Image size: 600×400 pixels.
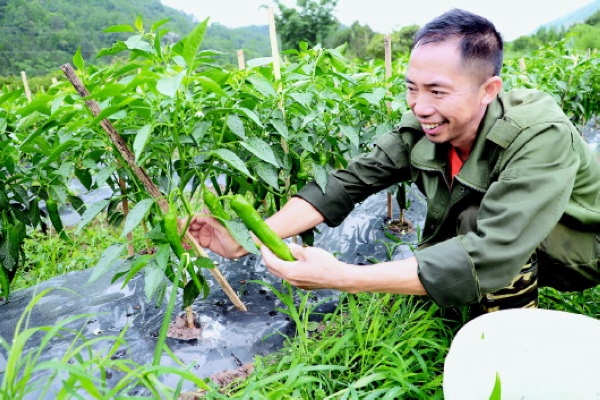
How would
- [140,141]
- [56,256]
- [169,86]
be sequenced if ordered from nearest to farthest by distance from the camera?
[169,86]
[140,141]
[56,256]

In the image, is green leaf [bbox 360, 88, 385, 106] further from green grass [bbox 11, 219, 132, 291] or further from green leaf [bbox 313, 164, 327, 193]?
green grass [bbox 11, 219, 132, 291]

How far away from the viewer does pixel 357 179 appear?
1.71 meters

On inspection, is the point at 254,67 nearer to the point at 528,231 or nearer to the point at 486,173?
the point at 486,173

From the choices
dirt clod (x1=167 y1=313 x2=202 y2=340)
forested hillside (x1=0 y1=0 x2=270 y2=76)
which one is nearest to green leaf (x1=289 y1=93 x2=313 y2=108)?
dirt clod (x1=167 y1=313 x2=202 y2=340)

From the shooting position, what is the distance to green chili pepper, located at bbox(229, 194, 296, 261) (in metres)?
1.31

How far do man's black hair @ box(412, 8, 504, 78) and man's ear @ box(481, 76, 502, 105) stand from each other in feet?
0.06

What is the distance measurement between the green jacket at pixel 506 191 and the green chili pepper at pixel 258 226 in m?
0.34

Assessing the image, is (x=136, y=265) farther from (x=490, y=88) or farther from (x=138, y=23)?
(x=490, y=88)

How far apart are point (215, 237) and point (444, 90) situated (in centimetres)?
87

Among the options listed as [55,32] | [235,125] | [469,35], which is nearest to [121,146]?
[235,125]

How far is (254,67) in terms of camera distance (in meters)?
1.50

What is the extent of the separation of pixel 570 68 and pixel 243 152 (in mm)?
3019

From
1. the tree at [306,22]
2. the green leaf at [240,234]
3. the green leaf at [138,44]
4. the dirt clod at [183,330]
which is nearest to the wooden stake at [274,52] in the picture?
the green leaf at [138,44]

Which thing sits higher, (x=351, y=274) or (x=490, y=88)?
(x=490, y=88)
